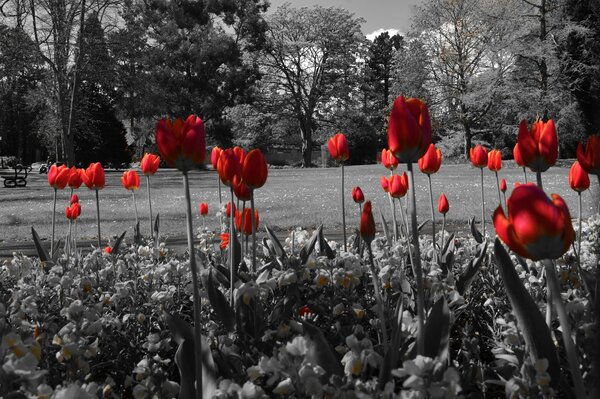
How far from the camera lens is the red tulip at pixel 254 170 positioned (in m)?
1.57

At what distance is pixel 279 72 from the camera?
3800 cm

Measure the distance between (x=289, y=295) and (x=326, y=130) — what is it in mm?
39252

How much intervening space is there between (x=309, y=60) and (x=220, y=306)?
37725 mm

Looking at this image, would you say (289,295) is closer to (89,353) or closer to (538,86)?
(89,353)

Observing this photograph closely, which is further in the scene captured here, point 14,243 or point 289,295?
point 14,243

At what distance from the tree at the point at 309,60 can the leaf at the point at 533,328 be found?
1383 inches

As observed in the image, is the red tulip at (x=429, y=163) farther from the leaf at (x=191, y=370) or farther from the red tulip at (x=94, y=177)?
the red tulip at (x=94, y=177)

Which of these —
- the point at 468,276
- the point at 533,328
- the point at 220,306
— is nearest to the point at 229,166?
the point at 220,306

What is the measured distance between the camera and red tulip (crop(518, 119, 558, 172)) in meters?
1.41

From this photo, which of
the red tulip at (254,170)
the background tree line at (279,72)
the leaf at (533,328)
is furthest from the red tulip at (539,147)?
the background tree line at (279,72)

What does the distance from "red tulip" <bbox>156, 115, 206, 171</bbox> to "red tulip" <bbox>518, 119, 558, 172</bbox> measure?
2.67 ft

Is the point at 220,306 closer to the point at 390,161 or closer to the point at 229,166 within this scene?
the point at 229,166

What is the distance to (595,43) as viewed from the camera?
22281mm

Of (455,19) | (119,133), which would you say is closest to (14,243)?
(455,19)
